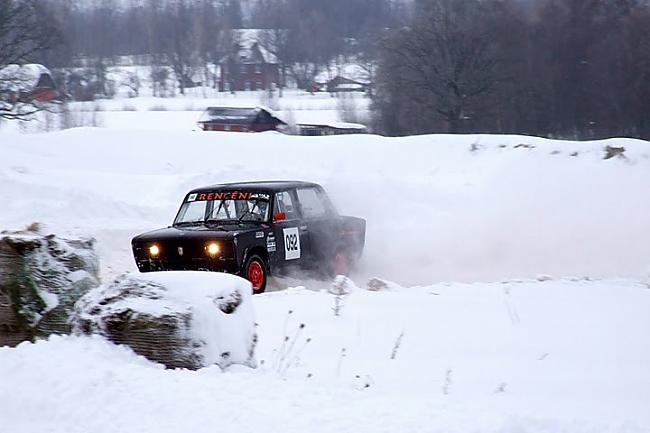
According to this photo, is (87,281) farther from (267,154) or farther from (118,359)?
(267,154)

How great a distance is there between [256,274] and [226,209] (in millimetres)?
1139

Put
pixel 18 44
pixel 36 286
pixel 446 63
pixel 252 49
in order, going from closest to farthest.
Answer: pixel 36 286 < pixel 18 44 < pixel 446 63 < pixel 252 49

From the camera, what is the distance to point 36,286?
7.02 m

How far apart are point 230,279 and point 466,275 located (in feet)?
31.3

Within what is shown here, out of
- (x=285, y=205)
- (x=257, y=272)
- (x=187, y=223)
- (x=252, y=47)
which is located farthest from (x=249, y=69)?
(x=257, y=272)

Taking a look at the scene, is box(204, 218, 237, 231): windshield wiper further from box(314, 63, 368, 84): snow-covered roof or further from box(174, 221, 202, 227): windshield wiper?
box(314, 63, 368, 84): snow-covered roof

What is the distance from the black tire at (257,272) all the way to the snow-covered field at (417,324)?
0.53m

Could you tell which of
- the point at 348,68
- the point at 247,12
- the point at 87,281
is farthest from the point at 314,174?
the point at 247,12

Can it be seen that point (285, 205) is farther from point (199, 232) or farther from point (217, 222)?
point (199, 232)

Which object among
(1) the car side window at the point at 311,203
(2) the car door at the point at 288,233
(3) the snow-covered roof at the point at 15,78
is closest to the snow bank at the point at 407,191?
(1) the car side window at the point at 311,203

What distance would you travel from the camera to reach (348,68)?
8938 centimetres

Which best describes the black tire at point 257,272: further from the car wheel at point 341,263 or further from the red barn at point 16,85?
the red barn at point 16,85

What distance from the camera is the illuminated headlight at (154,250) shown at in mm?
12921

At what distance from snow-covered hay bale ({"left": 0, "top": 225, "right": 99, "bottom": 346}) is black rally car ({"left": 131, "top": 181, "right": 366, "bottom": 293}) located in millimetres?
5341
